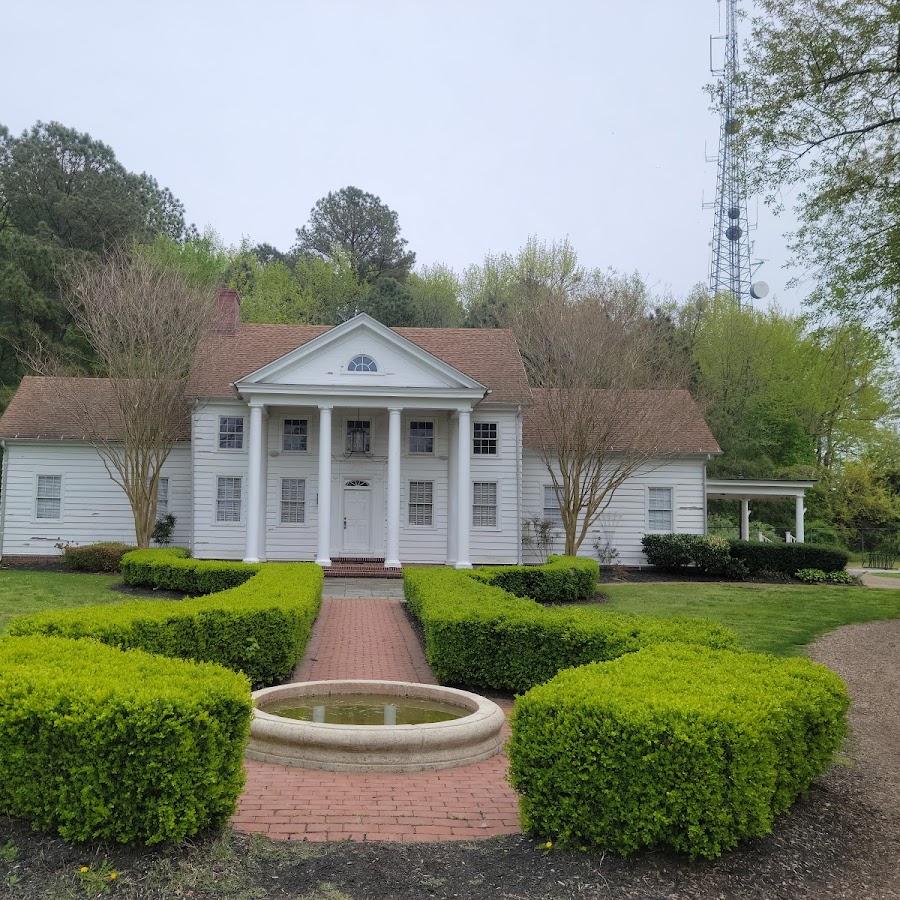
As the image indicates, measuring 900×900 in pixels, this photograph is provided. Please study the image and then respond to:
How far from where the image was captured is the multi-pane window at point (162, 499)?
25578 millimetres

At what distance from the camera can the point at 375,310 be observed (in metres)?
38.8

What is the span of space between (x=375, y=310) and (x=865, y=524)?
83.9ft

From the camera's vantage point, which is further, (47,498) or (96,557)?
(47,498)

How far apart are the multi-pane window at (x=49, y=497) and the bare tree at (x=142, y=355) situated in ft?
7.69

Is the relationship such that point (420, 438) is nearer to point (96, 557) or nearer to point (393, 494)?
point (393, 494)

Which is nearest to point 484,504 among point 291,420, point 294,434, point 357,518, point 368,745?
point 357,518

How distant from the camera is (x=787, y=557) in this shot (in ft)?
83.0

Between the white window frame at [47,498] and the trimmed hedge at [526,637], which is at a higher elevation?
the white window frame at [47,498]

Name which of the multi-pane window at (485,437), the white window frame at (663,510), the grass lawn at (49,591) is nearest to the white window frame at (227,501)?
the grass lawn at (49,591)

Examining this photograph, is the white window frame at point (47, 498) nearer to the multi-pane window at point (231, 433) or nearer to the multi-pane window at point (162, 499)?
the multi-pane window at point (162, 499)

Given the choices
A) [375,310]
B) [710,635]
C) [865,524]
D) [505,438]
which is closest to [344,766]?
[710,635]

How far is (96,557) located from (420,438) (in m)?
9.61

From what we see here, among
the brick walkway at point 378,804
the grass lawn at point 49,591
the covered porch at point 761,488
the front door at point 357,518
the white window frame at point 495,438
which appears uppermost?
the white window frame at point 495,438

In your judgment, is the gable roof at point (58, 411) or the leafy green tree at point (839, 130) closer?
the leafy green tree at point (839, 130)
